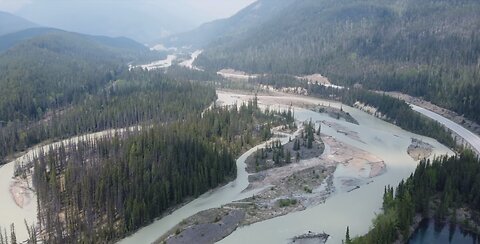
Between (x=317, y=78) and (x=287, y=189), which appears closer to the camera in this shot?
(x=287, y=189)

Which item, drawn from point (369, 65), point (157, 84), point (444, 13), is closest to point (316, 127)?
point (157, 84)

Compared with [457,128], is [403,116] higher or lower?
higher

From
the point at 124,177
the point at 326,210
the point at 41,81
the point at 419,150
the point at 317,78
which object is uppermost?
the point at 41,81

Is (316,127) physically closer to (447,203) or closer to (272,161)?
(272,161)

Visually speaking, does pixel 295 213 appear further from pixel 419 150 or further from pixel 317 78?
pixel 317 78

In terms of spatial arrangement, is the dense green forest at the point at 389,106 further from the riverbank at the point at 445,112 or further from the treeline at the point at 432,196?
the treeline at the point at 432,196

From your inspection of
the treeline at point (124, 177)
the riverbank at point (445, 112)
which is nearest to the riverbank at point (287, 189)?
the treeline at point (124, 177)

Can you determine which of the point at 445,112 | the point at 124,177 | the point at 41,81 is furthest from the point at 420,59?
the point at 124,177
